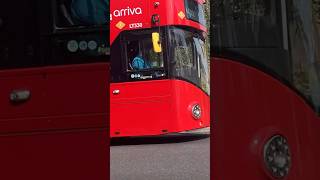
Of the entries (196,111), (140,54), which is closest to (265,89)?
(140,54)

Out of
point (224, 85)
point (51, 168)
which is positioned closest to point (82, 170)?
point (51, 168)

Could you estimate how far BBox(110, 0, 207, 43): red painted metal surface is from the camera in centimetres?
1221

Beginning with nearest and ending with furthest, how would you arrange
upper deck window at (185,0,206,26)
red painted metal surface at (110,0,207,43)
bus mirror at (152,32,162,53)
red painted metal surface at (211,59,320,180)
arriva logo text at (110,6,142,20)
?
1. red painted metal surface at (211,59,320,180)
2. bus mirror at (152,32,162,53)
3. red painted metal surface at (110,0,207,43)
4. arriva logo text at (110,6,142,20)
5. upper deck window at (185,0,206,26)

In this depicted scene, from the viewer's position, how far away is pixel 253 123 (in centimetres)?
319

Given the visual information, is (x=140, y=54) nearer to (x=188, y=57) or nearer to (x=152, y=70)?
(x=152, y=70)

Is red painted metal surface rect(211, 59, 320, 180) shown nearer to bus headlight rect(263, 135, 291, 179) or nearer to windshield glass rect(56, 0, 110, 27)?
bus headlight rect(263, 135, 291, 179)

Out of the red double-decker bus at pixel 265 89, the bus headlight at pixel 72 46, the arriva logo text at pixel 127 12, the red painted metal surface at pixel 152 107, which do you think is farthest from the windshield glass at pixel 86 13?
the arriva logo text at pixel 127 12

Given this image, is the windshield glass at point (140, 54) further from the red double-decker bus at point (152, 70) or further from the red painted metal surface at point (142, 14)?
the red painted metal surface at point (142, 14)

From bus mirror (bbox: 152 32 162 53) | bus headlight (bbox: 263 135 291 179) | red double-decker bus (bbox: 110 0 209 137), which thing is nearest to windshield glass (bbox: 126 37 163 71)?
red double-decker bus (bbox: 110 0 209 137)

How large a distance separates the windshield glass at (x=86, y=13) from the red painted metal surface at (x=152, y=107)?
28.6 ft

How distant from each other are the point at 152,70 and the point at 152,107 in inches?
29.5

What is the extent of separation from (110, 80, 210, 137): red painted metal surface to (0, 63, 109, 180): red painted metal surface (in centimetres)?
883

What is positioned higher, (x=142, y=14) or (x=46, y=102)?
(x=142, y=14)

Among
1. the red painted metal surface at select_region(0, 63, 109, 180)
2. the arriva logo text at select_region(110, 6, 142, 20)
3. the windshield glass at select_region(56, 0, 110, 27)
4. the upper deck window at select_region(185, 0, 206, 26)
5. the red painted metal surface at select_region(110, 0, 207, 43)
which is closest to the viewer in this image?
the red painted metal surface at select_region(0, 63, 109, 180)
